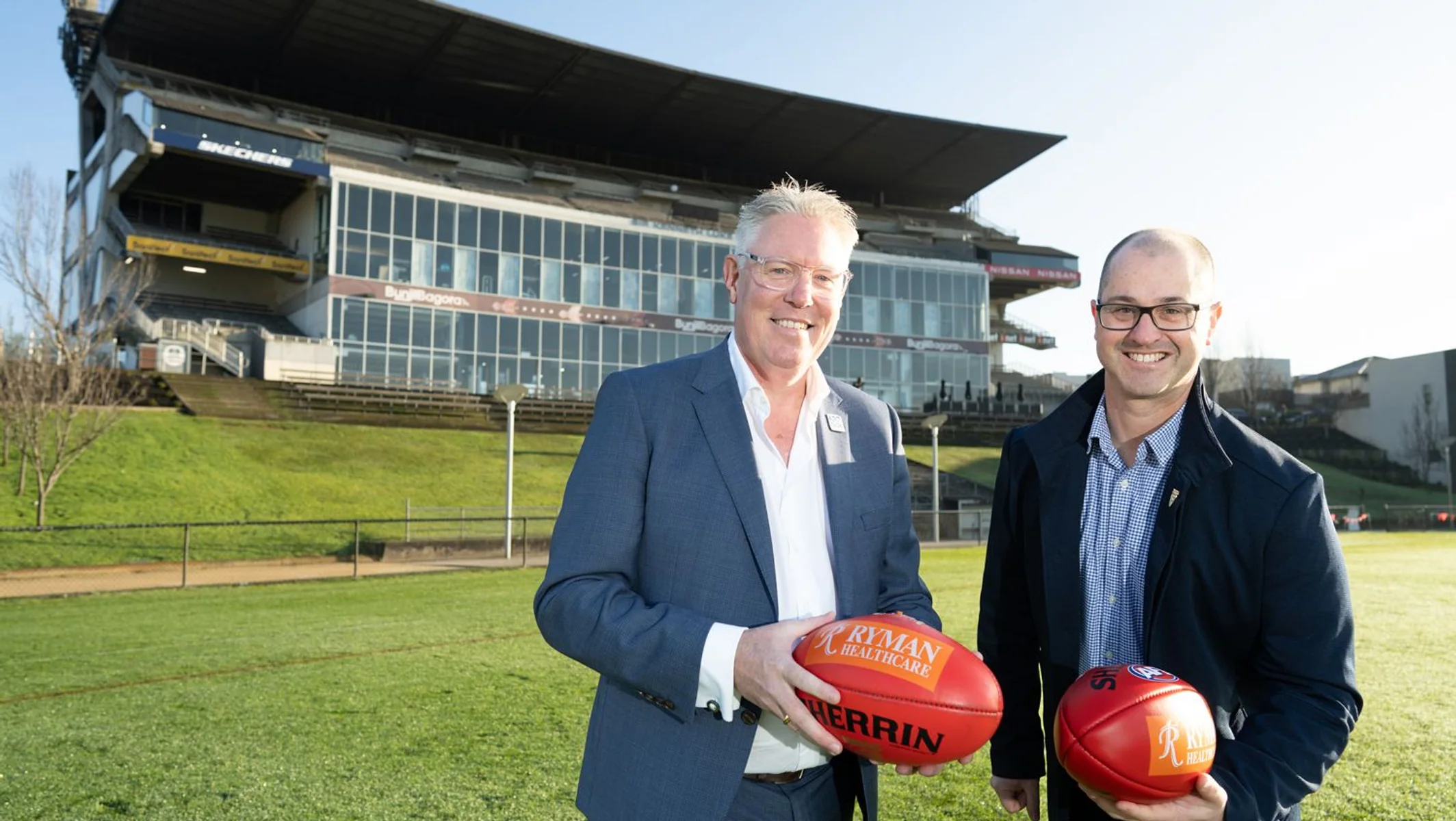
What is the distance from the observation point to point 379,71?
154ft

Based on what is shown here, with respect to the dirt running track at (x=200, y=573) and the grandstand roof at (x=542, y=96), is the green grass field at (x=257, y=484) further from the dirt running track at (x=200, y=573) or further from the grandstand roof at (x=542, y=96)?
the grandstand roof at (x=542, y=96)

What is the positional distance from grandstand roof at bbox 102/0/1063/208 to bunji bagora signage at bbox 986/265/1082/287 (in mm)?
6017

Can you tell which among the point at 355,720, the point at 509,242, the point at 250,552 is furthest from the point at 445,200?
the point at 355,720

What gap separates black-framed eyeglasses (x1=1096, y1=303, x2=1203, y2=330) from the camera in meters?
2.55

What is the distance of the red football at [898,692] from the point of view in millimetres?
2295

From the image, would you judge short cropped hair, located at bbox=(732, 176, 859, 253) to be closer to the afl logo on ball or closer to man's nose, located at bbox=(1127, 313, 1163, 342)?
man's nose, located at bbox=(1127, 313, 1163, 342)

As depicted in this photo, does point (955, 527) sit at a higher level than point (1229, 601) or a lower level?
lower

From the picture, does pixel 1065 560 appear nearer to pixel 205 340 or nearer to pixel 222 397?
pixel 222 397

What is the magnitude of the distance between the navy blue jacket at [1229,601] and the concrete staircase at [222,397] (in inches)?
1262

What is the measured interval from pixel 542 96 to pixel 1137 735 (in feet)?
171

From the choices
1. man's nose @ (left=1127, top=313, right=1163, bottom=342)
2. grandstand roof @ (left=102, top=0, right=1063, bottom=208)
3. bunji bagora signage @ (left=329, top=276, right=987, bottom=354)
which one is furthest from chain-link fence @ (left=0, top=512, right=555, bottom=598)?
grandstand roof @ (left=102, top=0, right=1063, bottom=208)

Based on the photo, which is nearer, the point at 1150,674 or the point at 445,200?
the point at 1150,674

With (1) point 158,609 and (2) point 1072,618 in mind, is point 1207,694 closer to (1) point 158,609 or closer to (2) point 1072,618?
(2) point 1072,618

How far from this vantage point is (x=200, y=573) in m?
17.6
